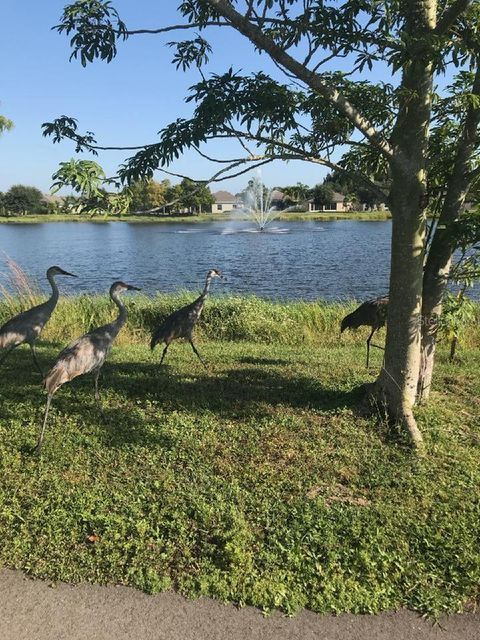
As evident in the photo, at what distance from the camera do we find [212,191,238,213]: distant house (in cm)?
10812

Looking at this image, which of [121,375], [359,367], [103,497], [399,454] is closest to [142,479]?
[103,497]

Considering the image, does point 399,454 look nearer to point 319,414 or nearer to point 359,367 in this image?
point 319,414

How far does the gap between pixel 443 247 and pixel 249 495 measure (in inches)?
121

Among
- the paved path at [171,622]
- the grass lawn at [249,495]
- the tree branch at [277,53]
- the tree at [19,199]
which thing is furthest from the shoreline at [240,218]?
the paved path at [171,622]

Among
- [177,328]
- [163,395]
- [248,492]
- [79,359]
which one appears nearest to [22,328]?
[177,328]

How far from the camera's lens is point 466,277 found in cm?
532

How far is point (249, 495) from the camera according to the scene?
4168 mm

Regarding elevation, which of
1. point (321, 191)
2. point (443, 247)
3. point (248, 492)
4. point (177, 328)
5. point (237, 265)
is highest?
point (321, 191)

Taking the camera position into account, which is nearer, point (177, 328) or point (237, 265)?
point (177, 328)

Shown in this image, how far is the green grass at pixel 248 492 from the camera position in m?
3.44

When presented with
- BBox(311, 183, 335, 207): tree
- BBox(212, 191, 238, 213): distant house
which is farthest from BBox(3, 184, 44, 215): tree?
BBox(311, 183, 335, 207): tree

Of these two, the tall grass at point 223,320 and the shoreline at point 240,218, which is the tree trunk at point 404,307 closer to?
the tall grass at point 223,320

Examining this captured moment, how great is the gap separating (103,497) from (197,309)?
394cm

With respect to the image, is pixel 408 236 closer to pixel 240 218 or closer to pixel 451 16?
pixel 451 16
